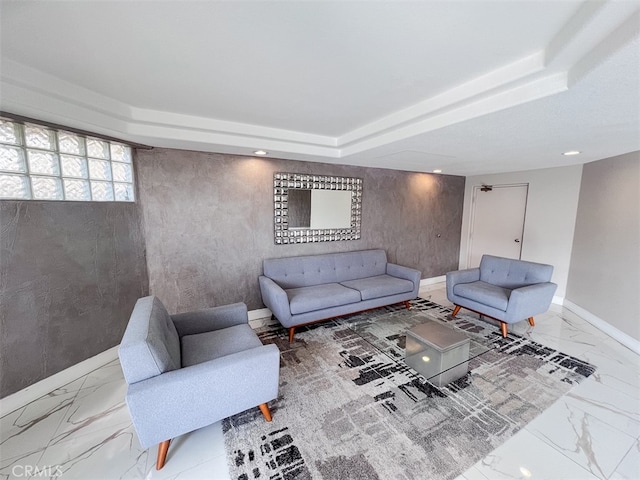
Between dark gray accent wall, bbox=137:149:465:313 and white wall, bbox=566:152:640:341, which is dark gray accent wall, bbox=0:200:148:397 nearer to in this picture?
dark gray accent wall, bbox=137:149:465:313

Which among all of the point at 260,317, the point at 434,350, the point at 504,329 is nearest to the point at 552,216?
the point at 504,329

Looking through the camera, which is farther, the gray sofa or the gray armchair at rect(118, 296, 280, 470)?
the gray sofa

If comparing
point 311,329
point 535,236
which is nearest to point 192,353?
point 311,329

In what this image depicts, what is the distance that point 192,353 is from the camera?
183cm

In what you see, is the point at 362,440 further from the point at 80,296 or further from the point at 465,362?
the point at 80,296

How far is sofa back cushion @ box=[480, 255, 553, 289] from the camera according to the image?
125 inches

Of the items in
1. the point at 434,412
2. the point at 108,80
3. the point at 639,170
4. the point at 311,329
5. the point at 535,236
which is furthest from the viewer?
the point at 535,236

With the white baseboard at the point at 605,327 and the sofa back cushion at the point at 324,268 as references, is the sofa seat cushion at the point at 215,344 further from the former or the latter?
the white baseboard at the point at 605,327

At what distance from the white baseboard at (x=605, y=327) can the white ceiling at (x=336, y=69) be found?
6.85ft

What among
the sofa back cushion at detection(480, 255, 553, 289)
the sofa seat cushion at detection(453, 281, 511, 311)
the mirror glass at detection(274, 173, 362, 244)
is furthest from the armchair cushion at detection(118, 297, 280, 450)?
the sofa back cushion at detection(480, 255, 553, 289)

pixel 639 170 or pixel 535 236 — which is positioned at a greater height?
pixel 639 170

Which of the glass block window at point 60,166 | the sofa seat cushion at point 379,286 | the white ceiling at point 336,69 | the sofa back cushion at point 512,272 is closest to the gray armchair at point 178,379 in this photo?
the glass block window at point 60,166

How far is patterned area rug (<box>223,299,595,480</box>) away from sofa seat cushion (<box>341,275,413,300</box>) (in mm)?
601

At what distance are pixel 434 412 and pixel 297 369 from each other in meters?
1.18
